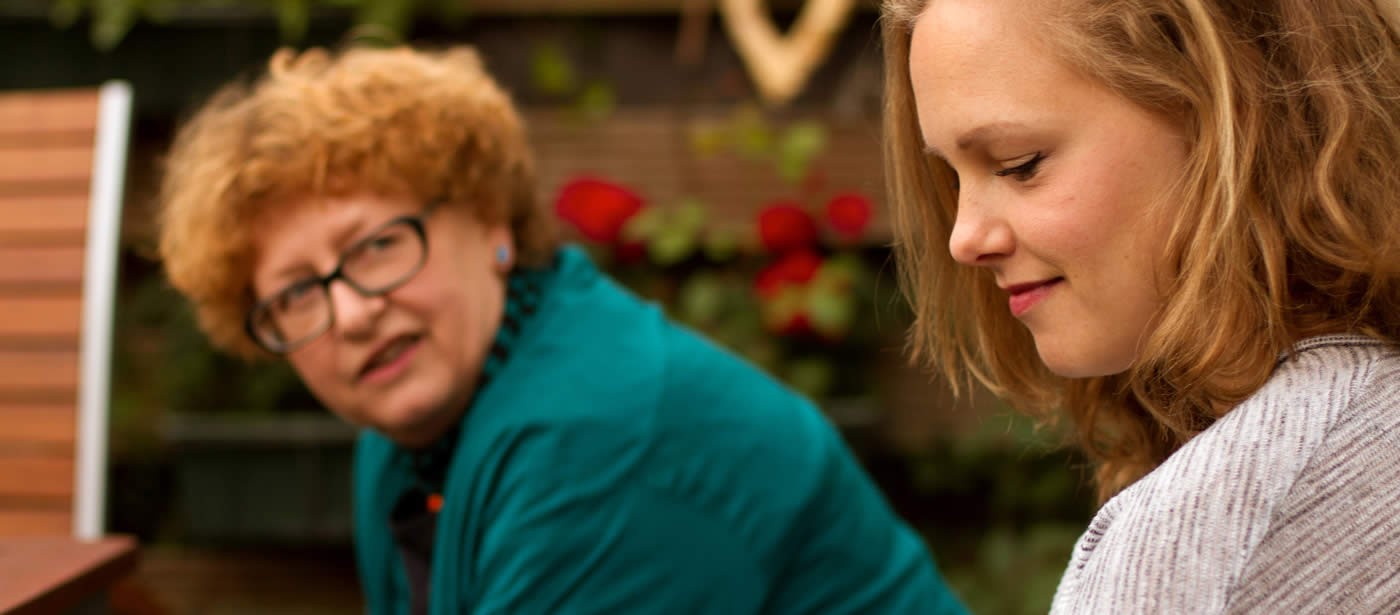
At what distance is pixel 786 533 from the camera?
1.55m

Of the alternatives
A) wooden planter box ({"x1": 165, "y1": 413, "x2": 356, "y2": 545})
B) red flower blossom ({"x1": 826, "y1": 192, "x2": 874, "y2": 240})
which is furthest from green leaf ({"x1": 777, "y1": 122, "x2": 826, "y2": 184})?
wooden planter box ({"x1": 165, "y1": 413, "x2": 356, "y2": 545})

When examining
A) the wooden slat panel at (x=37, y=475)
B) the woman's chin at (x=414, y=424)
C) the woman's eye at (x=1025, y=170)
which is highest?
the woman's eye at (x=1025, y=170)

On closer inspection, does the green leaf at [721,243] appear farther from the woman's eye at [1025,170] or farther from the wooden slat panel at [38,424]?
the woman's eye at [1025,170]

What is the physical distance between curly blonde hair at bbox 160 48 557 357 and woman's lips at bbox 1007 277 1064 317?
879 mm

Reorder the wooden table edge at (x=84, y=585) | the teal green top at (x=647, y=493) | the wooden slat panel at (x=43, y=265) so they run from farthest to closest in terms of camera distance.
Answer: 1. the wooden slat panel at (x=43, y=265)
2. the teal green top at (x=647, y=493)
3. the wooden table edge at (x=84, y=585)

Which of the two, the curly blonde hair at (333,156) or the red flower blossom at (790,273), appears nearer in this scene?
the curly blonde hair at (333,156)

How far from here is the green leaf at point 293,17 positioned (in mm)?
3115

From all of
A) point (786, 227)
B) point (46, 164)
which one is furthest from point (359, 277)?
point (786, 227)

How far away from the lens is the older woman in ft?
4.80

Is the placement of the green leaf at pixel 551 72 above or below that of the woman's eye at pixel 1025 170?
below

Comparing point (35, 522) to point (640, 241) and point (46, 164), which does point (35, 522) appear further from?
point (640, 241)

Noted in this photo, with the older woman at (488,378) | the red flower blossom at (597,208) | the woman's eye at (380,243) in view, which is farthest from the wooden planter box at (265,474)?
the woman's eye at (380,243)

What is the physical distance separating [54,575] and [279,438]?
167 centimetres

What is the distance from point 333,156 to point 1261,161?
1077mm
